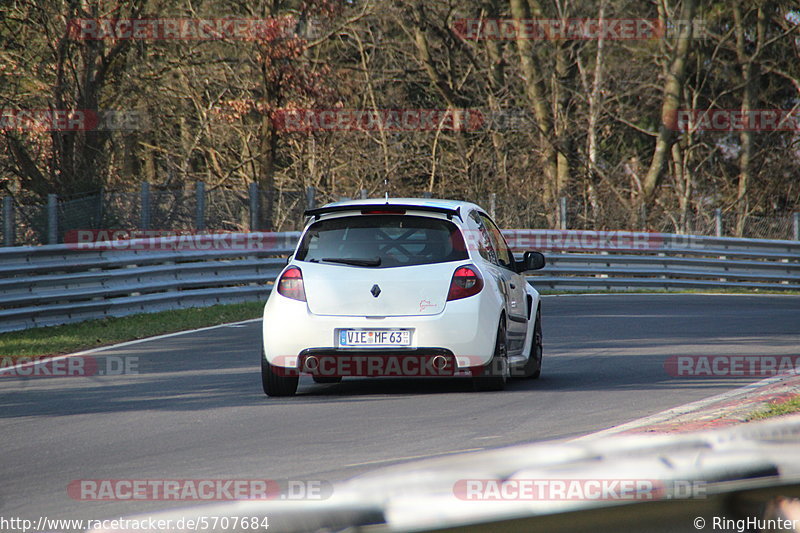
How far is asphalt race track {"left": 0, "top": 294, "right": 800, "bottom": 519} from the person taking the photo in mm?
6316

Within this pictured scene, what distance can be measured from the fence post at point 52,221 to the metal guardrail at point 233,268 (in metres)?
0.95

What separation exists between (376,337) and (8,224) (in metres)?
9.28

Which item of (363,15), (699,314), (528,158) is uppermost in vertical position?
(363,15)

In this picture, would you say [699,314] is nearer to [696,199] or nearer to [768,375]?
[768,375]

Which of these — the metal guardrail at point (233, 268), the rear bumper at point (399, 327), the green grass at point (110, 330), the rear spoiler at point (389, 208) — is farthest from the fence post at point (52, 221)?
the rear bumper at point (399, 327)

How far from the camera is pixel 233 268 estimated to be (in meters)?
19.4

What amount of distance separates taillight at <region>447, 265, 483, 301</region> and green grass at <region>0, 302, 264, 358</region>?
18.2 feet

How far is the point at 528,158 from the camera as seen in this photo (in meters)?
34.6

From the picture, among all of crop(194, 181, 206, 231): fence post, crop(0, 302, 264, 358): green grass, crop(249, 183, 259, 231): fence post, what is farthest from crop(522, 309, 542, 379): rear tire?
crop(249, 183, 259, 231): fence post

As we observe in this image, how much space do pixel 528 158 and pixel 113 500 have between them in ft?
97.8

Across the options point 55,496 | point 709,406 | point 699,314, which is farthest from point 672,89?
point 55,496

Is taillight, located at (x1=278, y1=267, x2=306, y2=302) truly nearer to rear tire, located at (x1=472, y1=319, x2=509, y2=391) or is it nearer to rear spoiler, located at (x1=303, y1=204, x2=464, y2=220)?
rear spoiler, located at (x1=303, y1=204, x2=464, y2=220)

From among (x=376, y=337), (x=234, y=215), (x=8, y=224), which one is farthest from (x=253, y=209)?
(x=376, y=337)

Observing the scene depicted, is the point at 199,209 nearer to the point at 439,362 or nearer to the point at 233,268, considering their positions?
the point at 233,268
